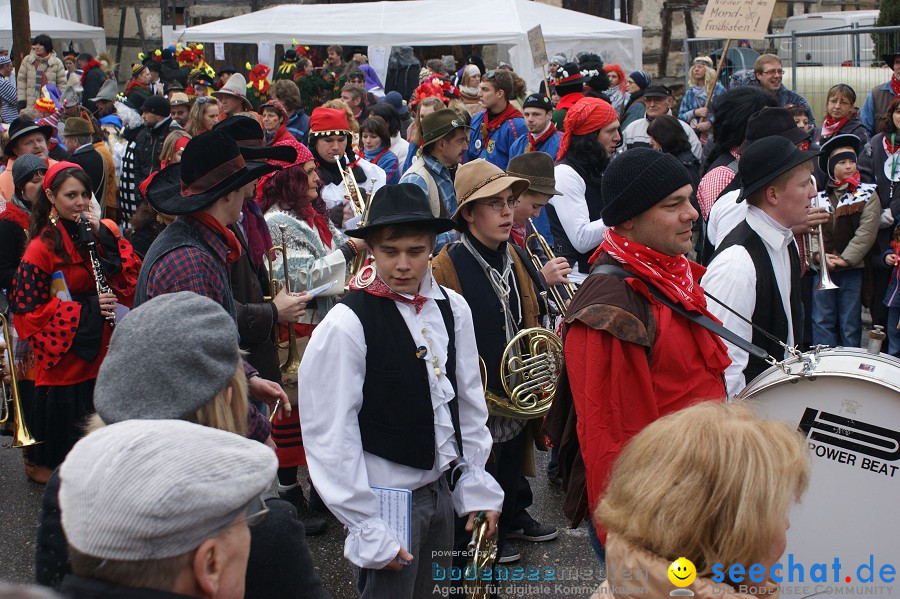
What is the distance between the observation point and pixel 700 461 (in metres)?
2.04

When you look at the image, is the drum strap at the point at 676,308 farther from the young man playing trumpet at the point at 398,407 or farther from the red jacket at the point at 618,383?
the young man playing trumpet at the point at 398,407

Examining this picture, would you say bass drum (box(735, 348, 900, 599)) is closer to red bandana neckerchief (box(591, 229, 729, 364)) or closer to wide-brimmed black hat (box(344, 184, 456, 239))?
red bandana neckerchief (box(591, 229, 729, 364))

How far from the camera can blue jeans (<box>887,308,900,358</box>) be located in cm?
725

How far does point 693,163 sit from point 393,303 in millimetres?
5079

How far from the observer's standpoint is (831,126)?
9094 millimetres

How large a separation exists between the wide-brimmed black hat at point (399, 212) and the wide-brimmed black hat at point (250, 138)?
144 cm

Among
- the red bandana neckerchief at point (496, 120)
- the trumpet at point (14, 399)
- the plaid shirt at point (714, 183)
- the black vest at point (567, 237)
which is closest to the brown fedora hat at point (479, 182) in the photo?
the black vest at point (567, 237)

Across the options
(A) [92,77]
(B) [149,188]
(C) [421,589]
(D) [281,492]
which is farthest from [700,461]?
(A) [92,77]

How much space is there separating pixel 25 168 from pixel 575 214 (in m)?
3.77

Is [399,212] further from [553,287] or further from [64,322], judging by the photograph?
[64,322]

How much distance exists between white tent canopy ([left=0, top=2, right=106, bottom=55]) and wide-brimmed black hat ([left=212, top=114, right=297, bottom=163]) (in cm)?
2162

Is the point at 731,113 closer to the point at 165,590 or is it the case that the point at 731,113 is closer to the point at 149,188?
the point at 149,188

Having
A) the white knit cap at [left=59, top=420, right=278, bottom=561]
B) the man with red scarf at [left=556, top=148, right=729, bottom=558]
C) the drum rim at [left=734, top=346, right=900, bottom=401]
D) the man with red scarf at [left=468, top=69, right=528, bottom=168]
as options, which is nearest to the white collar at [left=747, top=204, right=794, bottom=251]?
the drum rim at [left=734, top=346, right=900, bottom=401]

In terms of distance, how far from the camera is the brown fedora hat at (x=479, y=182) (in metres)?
4.21
